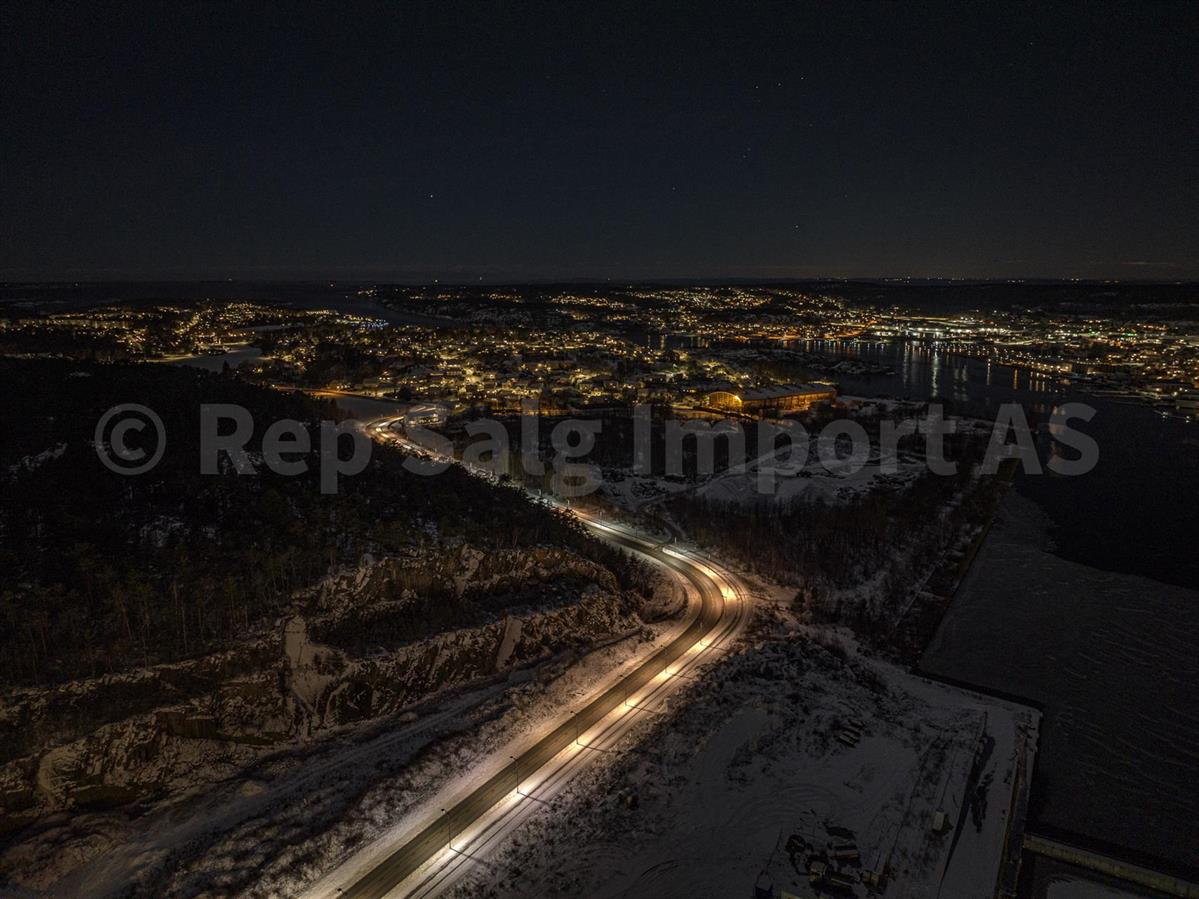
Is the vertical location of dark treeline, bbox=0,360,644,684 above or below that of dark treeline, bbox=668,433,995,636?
above

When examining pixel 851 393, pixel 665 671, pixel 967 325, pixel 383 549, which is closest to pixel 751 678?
pixel 665 671

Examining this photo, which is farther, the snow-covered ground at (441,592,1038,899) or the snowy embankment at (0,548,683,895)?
the snowy embankment at (0,548,683,895)

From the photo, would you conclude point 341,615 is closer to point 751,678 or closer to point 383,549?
point 383,549

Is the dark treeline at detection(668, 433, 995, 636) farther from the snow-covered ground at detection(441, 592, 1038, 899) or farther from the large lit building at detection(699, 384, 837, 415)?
the large lit building at detection(699, 384, 837, 415)

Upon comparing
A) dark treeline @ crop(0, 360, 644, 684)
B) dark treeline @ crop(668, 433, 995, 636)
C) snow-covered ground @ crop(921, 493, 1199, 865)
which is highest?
dark treeline @ crop(0, 360, 644, 684)

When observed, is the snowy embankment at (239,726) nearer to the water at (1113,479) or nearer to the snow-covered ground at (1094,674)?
the snow-covered ground at (1094,674)

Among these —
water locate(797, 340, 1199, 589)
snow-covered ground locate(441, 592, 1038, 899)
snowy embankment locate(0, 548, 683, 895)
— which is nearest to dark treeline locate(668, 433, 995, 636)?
water locate(797, 340, 1199, 589)

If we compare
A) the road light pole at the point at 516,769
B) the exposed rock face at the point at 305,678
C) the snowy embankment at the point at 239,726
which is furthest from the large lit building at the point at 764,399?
the road light pole at the point at 516,769
